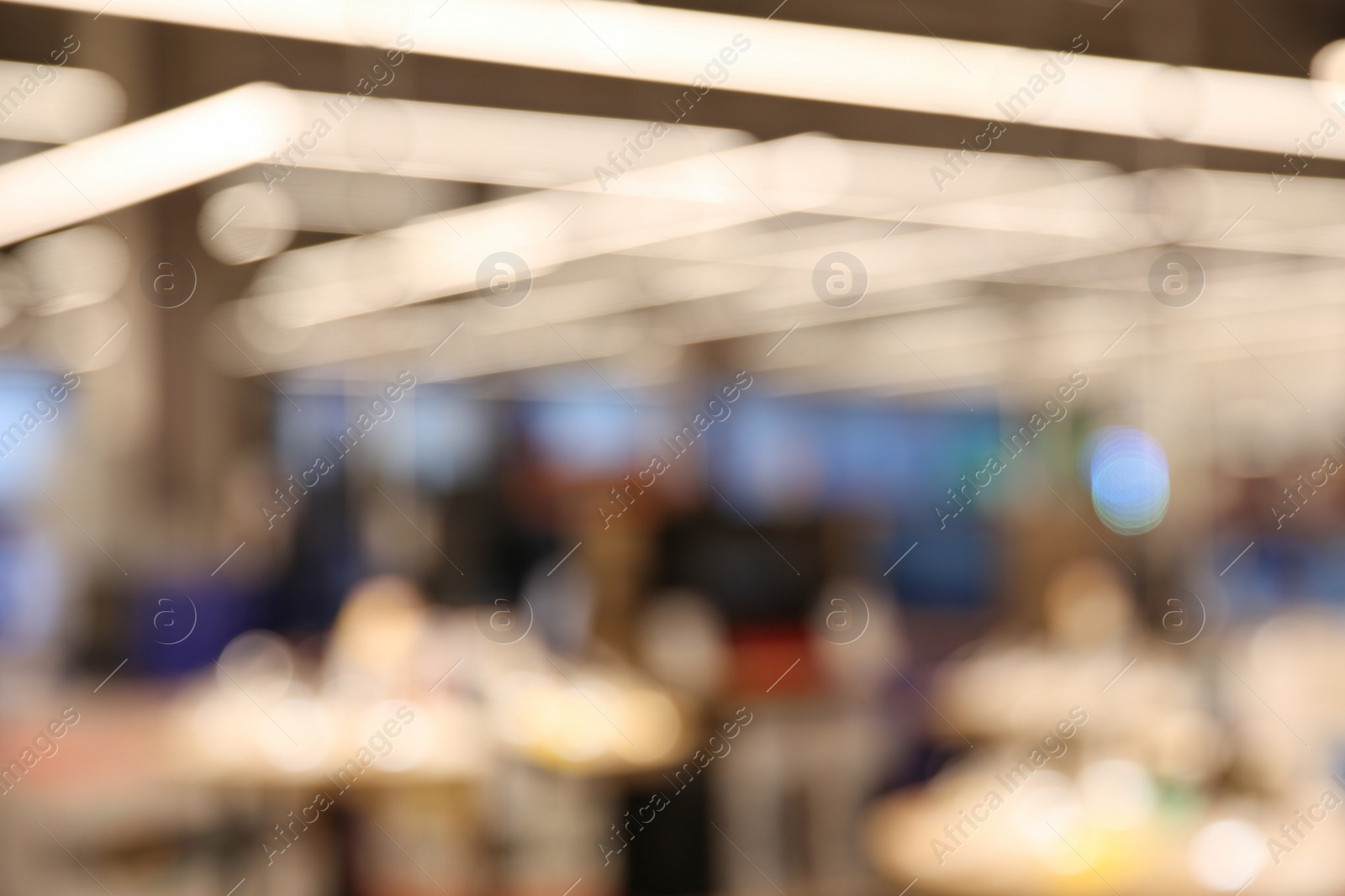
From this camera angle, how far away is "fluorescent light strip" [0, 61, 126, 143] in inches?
155

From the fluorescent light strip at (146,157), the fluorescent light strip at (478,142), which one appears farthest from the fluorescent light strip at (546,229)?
the fluorescent light strip at (146,157)

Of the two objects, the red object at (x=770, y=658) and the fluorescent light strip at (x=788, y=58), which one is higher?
the fluorescent light strip at (x=788, y=58)

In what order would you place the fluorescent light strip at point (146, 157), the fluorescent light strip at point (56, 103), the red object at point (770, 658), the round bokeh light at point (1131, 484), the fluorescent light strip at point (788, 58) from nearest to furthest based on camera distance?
the fluorescent light strip at point (788, 58) < the fluorescent light strip at point (146, 157) < the fluorescent light strip at point (56, 103) < the red object at point (770, 658) < the round bokeh light at point (1131, 484)

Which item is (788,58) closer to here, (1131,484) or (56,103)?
(56,103)

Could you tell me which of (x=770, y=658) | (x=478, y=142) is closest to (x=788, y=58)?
(x=478, y=142)

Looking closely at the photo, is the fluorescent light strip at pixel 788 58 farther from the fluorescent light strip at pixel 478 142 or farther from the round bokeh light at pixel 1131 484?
the round bokeh light at pixel 1131 484

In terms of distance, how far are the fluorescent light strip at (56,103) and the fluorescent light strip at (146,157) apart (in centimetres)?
8

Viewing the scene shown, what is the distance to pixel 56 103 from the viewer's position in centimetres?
429

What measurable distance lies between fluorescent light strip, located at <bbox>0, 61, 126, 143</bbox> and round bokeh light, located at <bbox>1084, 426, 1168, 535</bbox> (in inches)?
200

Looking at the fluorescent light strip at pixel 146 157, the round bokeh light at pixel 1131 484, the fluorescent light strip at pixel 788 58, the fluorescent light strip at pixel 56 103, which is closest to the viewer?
the fluorescent light strip at pixel 788 58

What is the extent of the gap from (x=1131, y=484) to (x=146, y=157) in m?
6.17

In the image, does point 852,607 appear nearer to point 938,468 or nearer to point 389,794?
point 389,794

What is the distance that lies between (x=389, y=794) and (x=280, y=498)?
348 cm

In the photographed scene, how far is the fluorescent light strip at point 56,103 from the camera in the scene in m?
3.94
